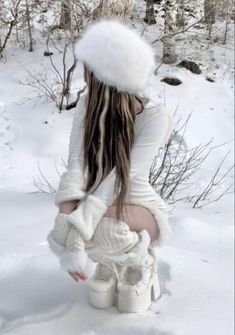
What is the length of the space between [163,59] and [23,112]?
2577 millimetres

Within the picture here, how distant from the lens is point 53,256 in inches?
104

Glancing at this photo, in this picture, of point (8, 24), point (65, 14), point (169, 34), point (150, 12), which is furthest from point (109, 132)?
point (150, 12)

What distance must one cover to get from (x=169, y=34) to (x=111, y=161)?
4.79 metres

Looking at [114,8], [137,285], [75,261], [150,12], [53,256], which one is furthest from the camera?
[150,12]

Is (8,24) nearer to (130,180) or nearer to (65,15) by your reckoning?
(65,15)

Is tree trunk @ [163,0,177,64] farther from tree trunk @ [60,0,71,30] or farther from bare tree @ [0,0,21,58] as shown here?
bare tree @ [0,0,21,58]

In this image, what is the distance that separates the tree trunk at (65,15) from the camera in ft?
15.7

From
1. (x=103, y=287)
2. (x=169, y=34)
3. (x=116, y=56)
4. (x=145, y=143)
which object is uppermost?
Result: (x=116, y=56)

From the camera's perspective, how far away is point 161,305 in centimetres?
229

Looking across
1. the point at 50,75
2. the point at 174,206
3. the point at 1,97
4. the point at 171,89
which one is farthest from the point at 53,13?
the point at 174,206

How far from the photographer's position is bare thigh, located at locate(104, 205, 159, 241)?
6.50 ft

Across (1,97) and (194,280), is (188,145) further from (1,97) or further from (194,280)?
(194,280)

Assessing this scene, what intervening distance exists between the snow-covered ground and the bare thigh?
370 millimetres

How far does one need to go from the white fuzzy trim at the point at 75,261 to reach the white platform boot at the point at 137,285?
0.24 metres
